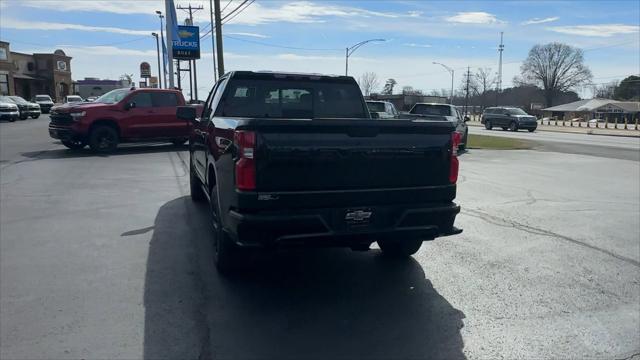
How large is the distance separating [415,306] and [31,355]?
9.84ft

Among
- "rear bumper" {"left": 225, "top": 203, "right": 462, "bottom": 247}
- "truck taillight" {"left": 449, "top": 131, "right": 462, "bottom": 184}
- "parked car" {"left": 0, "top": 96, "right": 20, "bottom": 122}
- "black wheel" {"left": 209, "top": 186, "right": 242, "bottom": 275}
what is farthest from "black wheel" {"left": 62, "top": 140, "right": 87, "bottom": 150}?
"parked car" {"left": 0, "top": 96, "right": 20, "bottom": 122}

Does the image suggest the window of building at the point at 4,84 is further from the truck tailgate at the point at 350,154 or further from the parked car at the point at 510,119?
the truck tailgate at the point at 350,154

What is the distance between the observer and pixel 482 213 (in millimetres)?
8258

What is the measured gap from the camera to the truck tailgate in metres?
3.93

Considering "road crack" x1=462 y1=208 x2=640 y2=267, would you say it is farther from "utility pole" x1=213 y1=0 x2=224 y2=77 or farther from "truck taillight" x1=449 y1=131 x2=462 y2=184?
"utility pole" x1=213 y1=0 x2=224 y2=77

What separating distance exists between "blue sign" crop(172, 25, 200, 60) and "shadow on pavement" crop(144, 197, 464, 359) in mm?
28516

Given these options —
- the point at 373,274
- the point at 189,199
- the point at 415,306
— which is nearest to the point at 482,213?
the point at 373,274

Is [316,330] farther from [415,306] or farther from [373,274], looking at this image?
[373,274]

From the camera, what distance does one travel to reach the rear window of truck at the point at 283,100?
6.10m

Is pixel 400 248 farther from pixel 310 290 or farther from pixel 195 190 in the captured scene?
pixel 195 190

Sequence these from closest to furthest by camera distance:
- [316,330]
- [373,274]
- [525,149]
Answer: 1. [316,330]
2. [373,274]
3. [525,149]

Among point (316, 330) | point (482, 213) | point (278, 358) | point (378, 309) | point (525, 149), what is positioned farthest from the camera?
point (525, 149)

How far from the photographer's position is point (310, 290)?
475cm

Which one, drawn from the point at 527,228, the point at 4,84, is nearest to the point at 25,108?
the point at 4,84
